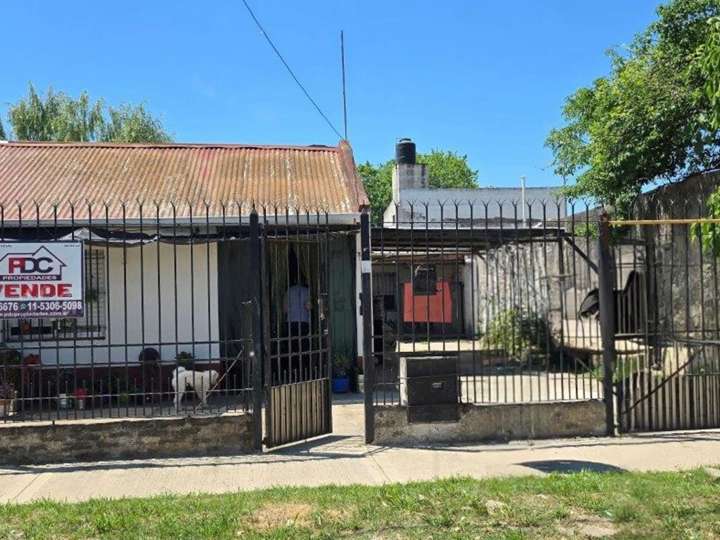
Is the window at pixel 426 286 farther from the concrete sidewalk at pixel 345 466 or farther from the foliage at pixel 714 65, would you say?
the foliage at pixel 714 65

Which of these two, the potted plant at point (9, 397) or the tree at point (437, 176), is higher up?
the tree at point (437, 176)

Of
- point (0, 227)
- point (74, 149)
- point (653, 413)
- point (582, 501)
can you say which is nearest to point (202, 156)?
point (74, 149)

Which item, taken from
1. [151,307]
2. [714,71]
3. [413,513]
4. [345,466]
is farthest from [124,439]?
[714,71]

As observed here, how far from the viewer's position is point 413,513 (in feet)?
16.5

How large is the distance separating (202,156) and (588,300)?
A: 858 cm

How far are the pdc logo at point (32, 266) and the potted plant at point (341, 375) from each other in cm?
551

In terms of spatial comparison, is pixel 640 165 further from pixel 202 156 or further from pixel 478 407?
pixel 202 156

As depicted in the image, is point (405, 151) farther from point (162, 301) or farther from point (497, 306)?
point (162, 301)

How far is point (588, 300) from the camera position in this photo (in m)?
12.6

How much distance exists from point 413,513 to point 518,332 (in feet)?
30.7

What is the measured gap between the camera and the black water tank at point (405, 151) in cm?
2961

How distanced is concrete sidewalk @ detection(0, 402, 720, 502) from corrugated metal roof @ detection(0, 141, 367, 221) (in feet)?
16.5

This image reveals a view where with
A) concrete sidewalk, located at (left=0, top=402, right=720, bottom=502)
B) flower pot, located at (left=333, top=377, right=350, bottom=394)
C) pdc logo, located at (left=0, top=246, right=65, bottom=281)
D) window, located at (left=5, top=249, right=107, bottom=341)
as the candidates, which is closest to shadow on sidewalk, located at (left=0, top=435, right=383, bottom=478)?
concrete sidewalk, located at (left=0, top=402, right=720, bottom=502)

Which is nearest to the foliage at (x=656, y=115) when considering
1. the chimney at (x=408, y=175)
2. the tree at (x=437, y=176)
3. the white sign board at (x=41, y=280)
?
the white sign board at (x=41, y=280)
